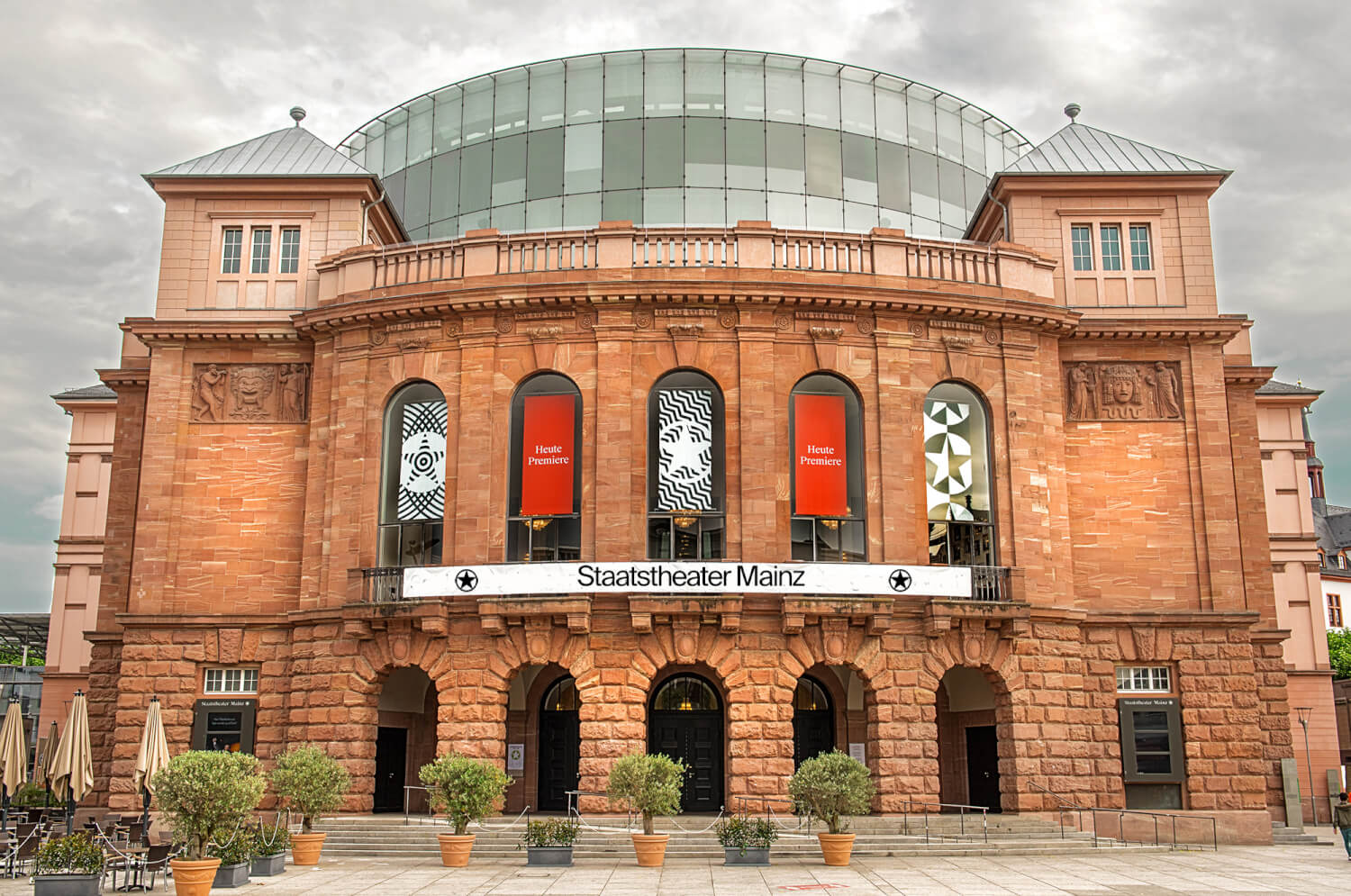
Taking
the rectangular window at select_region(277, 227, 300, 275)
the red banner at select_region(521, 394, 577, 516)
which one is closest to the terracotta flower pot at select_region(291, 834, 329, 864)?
the red banner at select_region(521, 394, 577, 516)

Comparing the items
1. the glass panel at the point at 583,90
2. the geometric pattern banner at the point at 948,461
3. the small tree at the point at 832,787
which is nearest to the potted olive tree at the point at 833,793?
the small tree at the point at 832,787

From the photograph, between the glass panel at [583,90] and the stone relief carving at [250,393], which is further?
the glass panel at [583,90]

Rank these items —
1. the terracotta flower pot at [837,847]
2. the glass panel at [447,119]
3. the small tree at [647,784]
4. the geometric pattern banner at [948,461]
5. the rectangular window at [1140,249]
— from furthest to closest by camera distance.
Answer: the glass panel at [447,119] < the rectangular window at [1140,249] < the geometric pattern banner at [948,461] < the terracotta flower pot at [837,847] < the small tree at [647,784]

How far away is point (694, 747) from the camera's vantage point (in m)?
34.5

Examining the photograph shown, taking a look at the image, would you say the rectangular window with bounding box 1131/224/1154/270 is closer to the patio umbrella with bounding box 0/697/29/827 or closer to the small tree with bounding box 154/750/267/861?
the small tree with bounding box 154/750/267/861

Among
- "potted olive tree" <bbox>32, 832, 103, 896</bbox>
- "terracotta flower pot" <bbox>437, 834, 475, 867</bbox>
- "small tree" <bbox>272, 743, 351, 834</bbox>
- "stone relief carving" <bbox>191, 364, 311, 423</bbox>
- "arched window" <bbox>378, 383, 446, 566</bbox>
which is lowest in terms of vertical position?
"terracotta flower pot" <bbox>437, 834, 475, 867</bbox>

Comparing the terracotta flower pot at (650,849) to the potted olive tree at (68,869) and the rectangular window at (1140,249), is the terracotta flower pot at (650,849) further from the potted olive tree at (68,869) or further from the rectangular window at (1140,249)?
the rectangular window at (1140,249)

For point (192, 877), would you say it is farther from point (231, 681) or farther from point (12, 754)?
point (231, 681)

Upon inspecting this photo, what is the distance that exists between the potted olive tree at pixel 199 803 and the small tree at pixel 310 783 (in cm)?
522

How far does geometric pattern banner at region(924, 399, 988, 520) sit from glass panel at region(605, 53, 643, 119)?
17.1 meters

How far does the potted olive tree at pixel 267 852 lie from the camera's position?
23453 millimetres

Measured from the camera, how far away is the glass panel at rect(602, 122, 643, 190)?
42.7m

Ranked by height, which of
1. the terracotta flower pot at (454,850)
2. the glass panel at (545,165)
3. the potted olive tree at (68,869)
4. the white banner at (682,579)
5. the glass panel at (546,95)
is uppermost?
the glass panel at (546,95)

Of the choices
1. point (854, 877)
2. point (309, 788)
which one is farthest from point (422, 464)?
point (854, 877)
